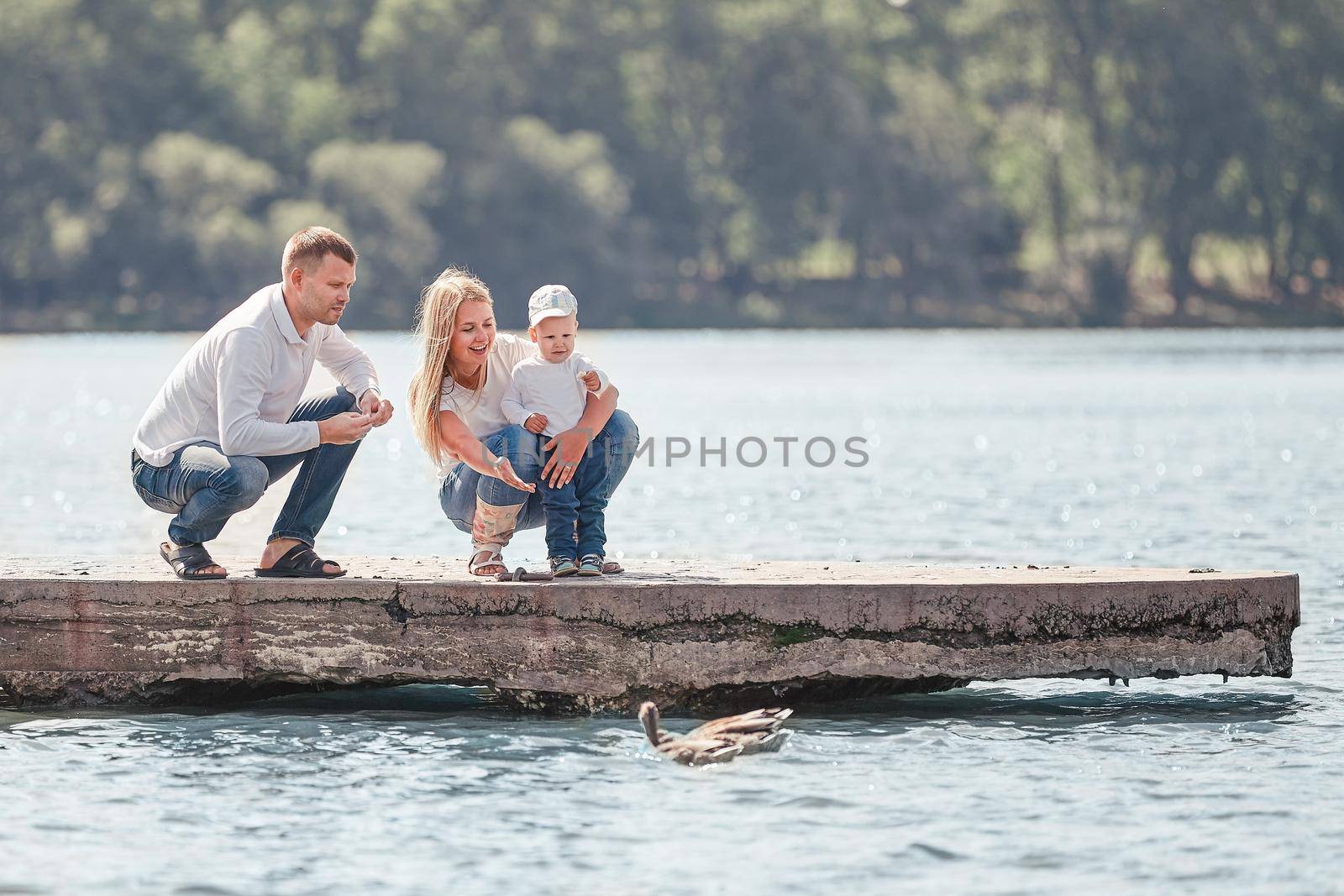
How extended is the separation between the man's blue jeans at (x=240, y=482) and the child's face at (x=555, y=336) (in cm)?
86

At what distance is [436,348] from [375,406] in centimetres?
36

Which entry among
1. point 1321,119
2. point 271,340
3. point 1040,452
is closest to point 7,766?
point 271,340

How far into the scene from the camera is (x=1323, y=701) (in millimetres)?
9281

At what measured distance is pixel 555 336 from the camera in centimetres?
814

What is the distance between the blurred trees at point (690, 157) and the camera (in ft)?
239

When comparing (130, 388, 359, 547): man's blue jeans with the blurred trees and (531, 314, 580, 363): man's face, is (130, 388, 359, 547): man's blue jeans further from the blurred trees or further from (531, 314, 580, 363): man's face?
the blurred trees

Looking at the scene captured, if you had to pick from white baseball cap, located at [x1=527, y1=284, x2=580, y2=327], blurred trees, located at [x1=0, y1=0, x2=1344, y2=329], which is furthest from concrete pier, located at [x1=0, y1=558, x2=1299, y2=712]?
blurred trees, located at [x1=0, y1=0, x2=1344, y2=329]

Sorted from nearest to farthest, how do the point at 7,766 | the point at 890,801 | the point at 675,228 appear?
the point at 890,801, the point at 7,766, the point at 675,228

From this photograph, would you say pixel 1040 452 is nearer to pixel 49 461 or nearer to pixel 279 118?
pixel 49 461

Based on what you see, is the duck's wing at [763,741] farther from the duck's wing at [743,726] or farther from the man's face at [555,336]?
the man's face at [555,336]

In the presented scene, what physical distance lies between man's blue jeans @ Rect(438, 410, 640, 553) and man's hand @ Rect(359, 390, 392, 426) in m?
0.46

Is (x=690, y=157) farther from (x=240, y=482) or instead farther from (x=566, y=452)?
(x=240, y=482)

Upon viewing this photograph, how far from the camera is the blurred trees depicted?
239 ft

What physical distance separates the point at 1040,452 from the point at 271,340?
20.7 meters
